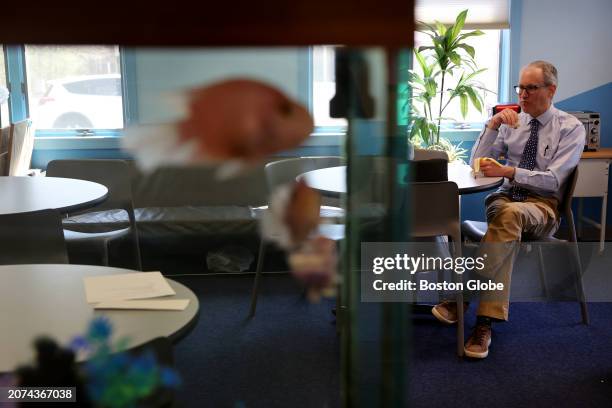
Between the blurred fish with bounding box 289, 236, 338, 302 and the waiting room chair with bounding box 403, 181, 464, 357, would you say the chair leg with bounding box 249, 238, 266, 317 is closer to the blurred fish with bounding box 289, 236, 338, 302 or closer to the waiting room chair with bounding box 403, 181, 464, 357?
the blurred fish with bounding box 289, 236, 338, 302

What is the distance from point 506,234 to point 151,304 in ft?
9.79

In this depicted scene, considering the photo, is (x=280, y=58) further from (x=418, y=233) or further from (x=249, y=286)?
(x=418, y=233)

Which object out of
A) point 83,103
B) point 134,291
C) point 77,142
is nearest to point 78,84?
point 83,103

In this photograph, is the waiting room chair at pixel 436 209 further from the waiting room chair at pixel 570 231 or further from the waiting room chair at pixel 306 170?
the waiting room chair at pixel 306 170

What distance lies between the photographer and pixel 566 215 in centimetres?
363

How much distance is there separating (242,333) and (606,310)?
3457 millimetres

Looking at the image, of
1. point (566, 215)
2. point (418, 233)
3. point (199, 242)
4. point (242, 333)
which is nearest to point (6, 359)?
point (199, 242)

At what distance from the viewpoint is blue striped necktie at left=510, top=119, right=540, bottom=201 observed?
145 inches

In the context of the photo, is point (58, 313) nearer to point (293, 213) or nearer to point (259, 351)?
point (293, 213)

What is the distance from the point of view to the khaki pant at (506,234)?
11.3ft

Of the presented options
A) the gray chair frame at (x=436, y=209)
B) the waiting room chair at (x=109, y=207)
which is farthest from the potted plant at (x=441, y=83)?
the waiting room chair at (x=109, y=207)

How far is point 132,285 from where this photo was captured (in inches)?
28.7

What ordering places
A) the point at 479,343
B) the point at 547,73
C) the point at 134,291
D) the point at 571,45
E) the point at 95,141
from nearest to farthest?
the point at 95,141 → the point at 134,291 → the point at 479,343 → the point at 547,73 → the point at 571,45

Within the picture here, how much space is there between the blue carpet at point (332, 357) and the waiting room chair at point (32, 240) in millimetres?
146
